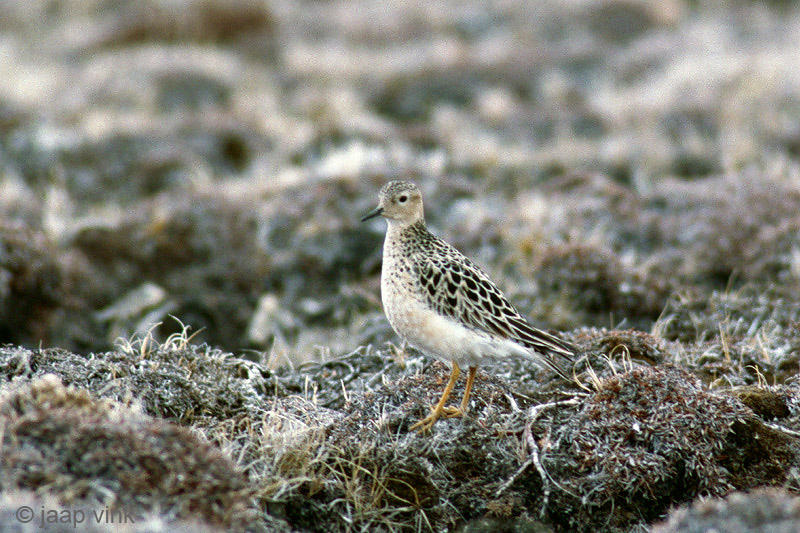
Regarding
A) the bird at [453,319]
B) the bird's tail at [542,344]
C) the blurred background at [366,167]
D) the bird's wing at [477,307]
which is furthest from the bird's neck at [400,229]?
the blurred background at [366,167]

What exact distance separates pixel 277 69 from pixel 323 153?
26.1 ft

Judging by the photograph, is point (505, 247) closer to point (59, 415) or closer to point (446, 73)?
point (59, 415)

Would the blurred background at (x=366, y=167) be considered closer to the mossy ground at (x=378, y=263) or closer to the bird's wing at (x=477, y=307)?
the mossy ground at (x=378, y=263)

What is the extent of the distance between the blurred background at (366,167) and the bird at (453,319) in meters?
1.95

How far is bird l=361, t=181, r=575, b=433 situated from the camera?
550 cm

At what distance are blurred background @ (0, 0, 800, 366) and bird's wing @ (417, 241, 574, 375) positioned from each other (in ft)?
6.77

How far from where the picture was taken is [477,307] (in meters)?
5.65

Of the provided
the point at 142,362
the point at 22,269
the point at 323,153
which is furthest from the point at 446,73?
the point at 142,362

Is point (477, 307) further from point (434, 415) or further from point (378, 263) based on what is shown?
point (378, 263)

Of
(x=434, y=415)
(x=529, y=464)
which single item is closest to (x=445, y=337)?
(x=434, y=415)

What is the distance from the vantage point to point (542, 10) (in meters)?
25.8

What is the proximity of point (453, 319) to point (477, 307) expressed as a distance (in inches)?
7.3

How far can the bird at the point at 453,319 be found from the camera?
5.50m

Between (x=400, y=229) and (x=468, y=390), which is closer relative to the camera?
(x=468, y=390)
